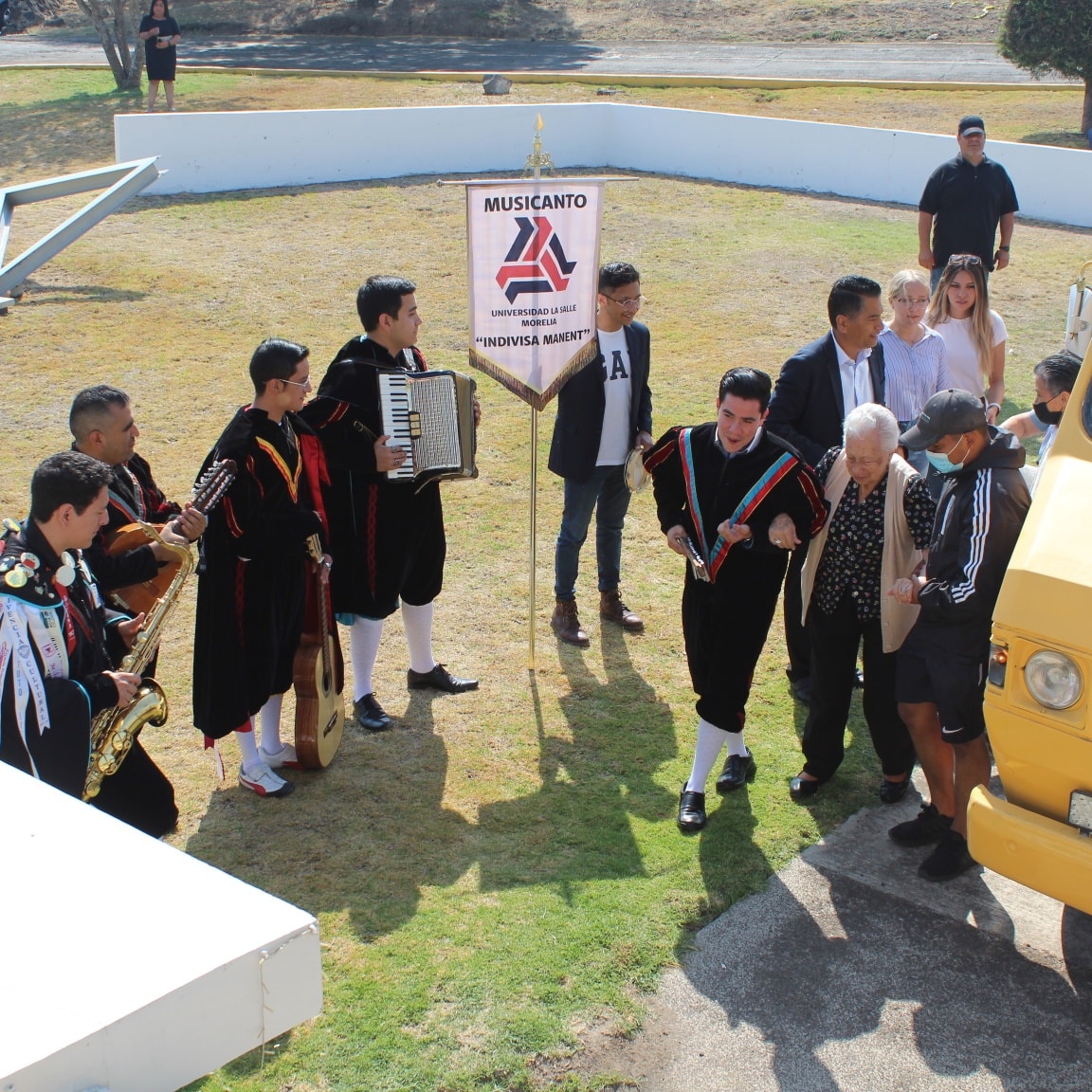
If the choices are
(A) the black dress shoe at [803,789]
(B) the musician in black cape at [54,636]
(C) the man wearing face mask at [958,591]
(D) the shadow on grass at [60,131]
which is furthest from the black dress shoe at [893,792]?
(D) the shadow on grass at [60,131]

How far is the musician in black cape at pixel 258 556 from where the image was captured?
5.00m

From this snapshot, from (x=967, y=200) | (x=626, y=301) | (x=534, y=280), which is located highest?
(x=967, y=200)

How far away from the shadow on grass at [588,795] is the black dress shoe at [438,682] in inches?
14.6

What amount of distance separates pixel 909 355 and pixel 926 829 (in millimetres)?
2480

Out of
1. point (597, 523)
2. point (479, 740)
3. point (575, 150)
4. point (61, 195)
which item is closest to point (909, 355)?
point (597, 523)

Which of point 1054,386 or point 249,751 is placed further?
point 1054,386

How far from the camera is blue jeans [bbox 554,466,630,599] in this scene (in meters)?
6.73

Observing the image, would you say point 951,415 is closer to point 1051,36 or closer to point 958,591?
point 958,591

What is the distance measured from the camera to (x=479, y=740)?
591cm

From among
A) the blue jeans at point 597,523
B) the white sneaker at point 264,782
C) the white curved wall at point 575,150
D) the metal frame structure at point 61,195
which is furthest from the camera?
the white curved wall at point 575,150

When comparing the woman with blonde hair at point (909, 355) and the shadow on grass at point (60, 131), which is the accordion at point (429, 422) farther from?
the shadow on grass at point (60, 131)

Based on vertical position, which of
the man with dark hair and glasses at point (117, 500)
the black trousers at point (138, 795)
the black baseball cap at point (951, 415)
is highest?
the black baseball cap at point (951, 415)

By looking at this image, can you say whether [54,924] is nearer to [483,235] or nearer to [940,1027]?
[940,1027]

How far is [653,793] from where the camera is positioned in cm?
547
